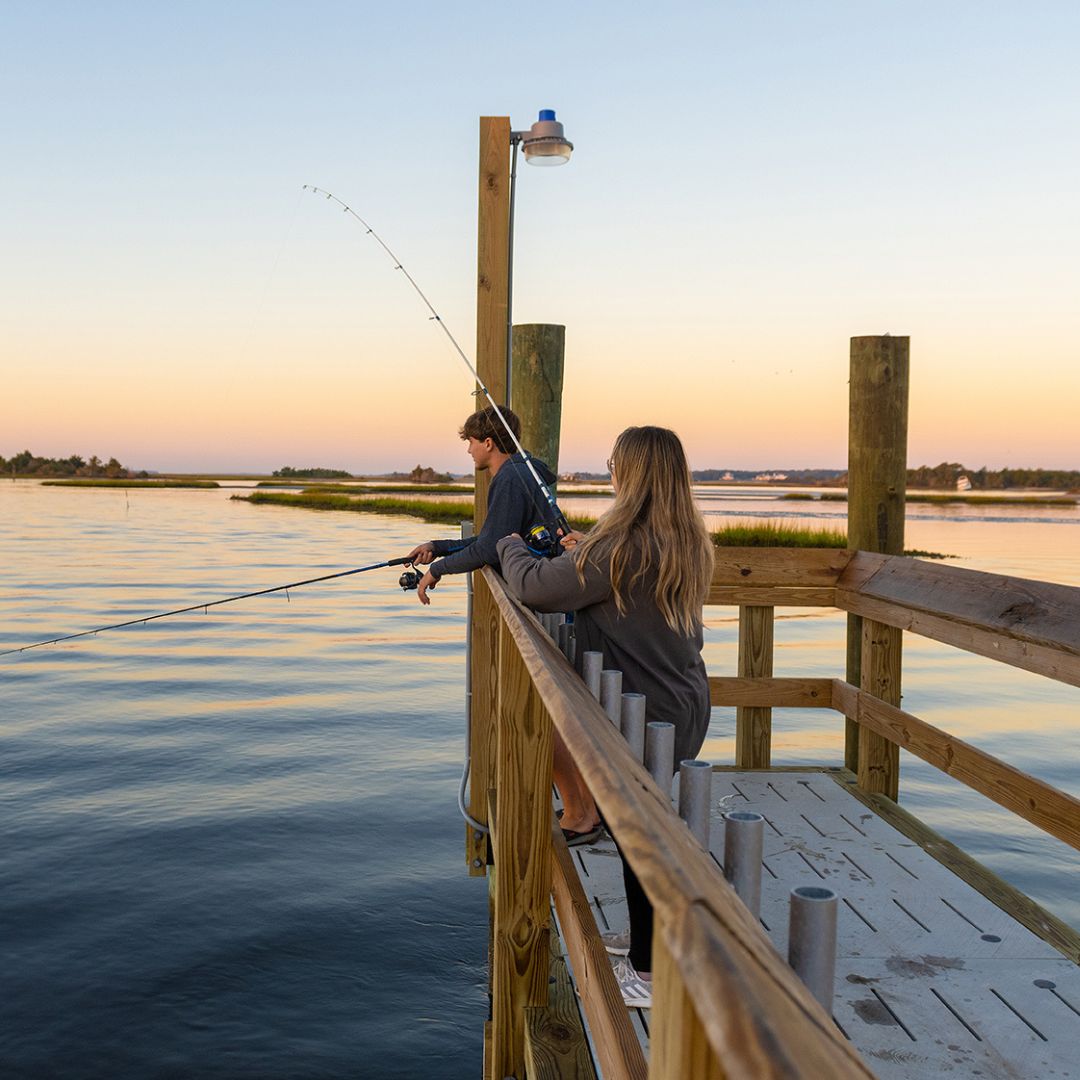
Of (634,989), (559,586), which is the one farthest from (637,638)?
(634,989)

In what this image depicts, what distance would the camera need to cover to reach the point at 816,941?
118 cm

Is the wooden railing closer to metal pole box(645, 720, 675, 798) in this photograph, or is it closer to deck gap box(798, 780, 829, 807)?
metal pole box(645, 720, 675, 798)

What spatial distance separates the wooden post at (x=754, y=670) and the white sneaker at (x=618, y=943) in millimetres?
2461

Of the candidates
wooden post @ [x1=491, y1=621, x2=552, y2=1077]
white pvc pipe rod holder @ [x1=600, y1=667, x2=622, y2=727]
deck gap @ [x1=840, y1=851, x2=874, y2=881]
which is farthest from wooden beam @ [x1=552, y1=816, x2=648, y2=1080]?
deck gap @ [x1=840, y1=851, x2=874, y2=881]

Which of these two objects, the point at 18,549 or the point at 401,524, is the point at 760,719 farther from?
the point at 401,524

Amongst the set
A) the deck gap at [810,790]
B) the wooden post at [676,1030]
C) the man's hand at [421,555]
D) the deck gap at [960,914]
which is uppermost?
the man's hand at [421,555]

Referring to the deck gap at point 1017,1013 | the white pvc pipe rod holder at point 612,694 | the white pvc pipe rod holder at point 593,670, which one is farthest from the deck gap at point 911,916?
the white pvc pipe rod holder at point 612,694

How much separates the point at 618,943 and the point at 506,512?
83.2 inches

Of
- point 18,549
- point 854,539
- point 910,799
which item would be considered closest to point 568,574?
point 854,539

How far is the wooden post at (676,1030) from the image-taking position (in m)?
1.05

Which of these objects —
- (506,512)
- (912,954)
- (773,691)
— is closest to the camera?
(912,954)

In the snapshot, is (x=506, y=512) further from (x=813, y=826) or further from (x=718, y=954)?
(x=718, y=954)

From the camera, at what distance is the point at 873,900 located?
155 inches

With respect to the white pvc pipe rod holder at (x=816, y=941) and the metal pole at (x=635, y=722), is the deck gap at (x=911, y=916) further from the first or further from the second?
the white pvc pipe rod holder at (x=816, y=941)
